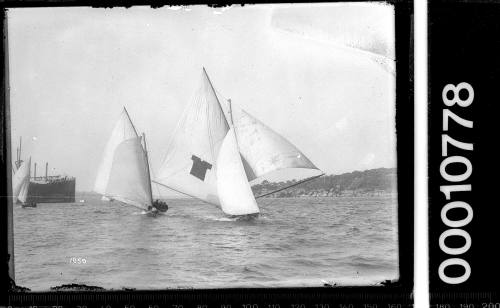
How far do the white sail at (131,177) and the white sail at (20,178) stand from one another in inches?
10.4

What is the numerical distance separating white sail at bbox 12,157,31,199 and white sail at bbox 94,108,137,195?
0.22 m

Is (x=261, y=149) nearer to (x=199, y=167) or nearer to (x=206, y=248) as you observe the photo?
(x=199, y=167)

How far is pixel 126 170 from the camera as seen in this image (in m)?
1.89

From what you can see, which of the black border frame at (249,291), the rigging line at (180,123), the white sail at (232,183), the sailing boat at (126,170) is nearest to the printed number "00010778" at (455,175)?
the black border frame at (249,291)

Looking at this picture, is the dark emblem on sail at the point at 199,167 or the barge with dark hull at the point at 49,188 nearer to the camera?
the barge with dark hull at the point at 49,188

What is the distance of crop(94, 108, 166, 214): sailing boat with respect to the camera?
1835 millimetres

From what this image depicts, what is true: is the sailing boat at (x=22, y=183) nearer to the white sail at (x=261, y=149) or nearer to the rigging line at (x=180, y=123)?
the rigging line at (x=180, y=123)

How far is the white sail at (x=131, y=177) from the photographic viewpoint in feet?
6.08

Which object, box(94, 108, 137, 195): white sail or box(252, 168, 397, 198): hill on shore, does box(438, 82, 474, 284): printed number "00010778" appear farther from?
box(94, 108, 137, 195): white sail

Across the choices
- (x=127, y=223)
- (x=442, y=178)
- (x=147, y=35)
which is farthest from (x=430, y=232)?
(x=147, y=35)

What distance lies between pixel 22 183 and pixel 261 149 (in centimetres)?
80

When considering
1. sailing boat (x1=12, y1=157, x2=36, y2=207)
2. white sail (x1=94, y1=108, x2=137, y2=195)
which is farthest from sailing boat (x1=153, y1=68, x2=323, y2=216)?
sailing boat (x1=12, y1=157, x2=36, y2=207)

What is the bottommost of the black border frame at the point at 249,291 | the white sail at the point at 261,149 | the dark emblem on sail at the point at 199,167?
the black border frame at the point at 249,291

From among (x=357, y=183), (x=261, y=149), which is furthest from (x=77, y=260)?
(x=357, y=183)
